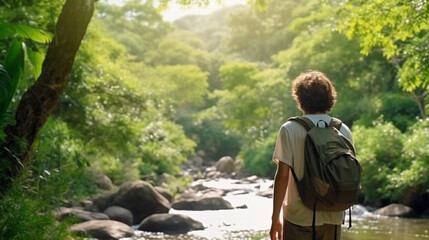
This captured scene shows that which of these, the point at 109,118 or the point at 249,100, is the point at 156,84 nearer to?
the point at 249,100

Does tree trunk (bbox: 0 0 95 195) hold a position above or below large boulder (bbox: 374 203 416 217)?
above

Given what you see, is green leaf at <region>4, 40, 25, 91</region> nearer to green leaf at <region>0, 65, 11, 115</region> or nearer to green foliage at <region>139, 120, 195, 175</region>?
green leaf at <region>0, 65, 11, 115</region>

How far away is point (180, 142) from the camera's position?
31.9 meters

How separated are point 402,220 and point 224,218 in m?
4.90

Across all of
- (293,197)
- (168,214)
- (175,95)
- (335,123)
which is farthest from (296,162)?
(175,95)

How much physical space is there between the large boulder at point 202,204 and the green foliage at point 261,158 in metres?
14.2

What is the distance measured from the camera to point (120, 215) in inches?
607

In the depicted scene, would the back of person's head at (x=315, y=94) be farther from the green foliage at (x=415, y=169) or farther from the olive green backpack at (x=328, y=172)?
the green foliage at (x=415, y=169)

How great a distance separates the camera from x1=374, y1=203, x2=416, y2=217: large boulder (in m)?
16.4

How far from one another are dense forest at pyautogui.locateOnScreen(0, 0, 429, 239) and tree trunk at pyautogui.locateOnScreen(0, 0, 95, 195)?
0.4 inches

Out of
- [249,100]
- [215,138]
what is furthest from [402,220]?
[215,138]

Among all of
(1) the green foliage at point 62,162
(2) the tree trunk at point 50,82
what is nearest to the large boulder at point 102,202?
(1) the green foliage at point 62,162

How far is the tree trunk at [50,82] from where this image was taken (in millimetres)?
5109

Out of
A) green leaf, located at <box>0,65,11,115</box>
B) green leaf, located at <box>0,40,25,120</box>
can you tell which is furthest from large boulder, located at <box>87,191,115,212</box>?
green leaf, located at <box>0,65,11,115</box>
